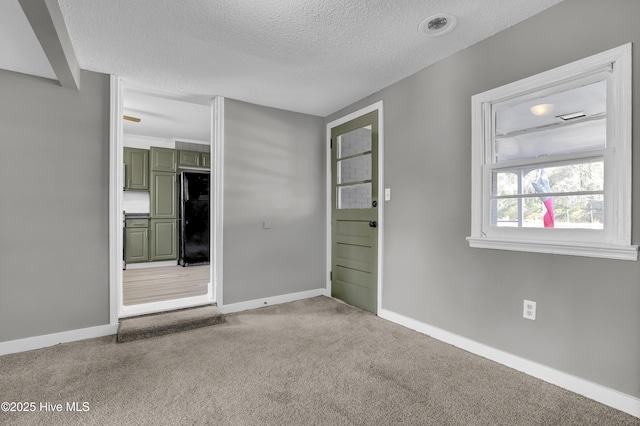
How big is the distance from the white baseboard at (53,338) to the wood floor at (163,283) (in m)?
0.75

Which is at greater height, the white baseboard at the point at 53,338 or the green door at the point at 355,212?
the green door at the point at 355,212

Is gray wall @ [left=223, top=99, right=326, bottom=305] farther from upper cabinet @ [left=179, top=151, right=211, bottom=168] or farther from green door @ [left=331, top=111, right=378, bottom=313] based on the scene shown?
upper cabinet @ [left=179, top=151, right=211, bottom=168]

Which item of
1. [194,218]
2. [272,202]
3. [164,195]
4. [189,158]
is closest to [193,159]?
[189,158]

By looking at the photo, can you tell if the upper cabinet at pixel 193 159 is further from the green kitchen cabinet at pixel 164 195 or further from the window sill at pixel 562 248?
the window sill at pixel 562 248

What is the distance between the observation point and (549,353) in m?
1.91

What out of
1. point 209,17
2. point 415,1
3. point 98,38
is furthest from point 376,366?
point 98,38

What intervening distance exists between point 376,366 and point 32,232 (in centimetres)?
283

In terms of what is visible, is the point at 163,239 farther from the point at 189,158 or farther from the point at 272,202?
the point at 272,202

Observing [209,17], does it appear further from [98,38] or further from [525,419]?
[525,419]

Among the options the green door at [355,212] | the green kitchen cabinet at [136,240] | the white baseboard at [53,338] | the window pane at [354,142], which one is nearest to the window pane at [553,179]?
the green door at [355,212]

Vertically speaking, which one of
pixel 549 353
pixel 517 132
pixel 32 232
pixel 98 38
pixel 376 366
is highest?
pixel 98 38

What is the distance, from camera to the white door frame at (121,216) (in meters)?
2.74

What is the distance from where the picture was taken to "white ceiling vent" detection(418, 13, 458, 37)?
199 cm

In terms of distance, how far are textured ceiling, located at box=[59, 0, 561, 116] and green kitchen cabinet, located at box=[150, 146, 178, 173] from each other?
296 cm
